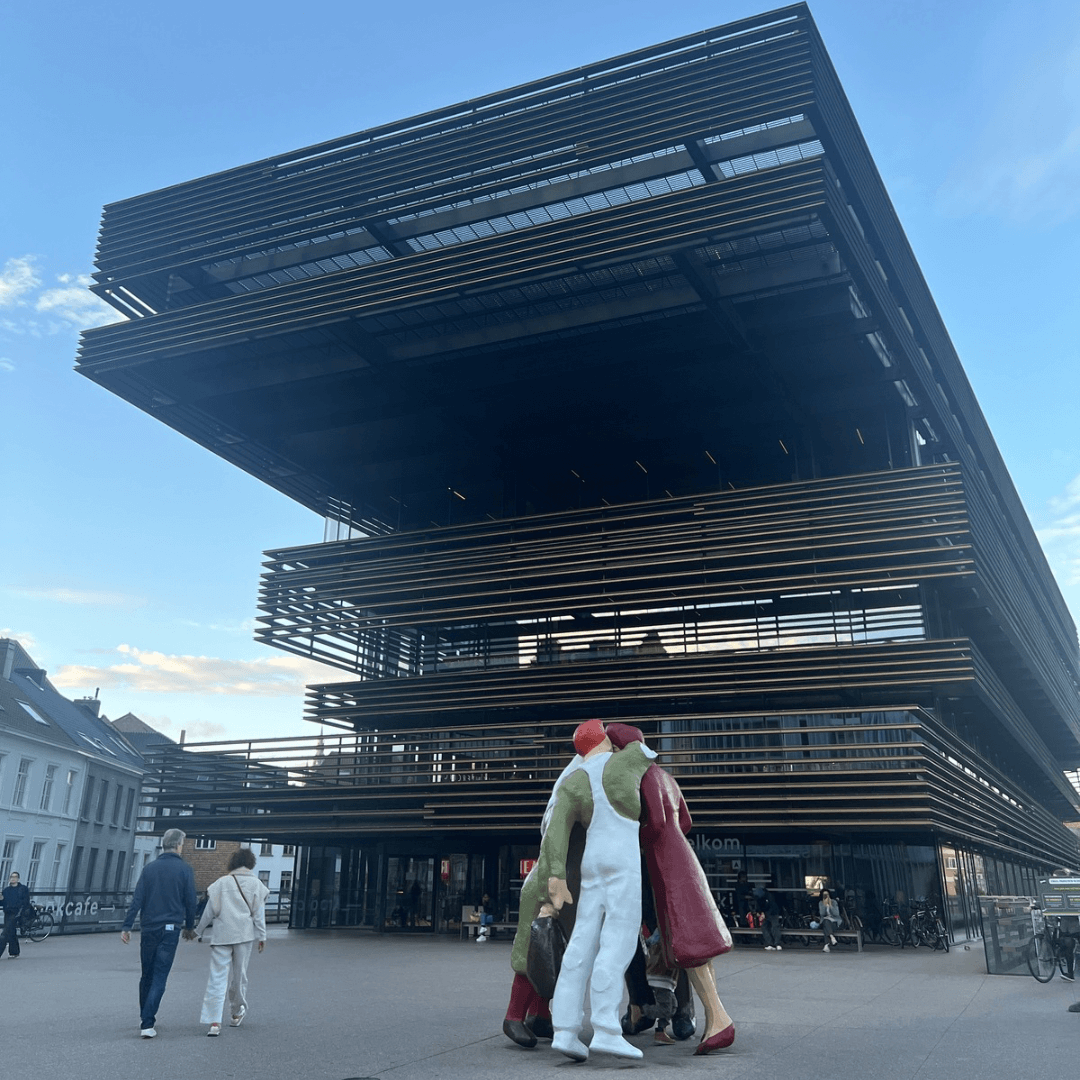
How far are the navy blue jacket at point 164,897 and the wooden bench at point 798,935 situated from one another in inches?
646

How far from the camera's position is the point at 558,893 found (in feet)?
27.6

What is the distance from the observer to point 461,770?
26141 mm

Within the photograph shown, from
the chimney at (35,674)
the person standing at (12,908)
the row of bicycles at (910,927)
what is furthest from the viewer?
the chimney at (35,674)

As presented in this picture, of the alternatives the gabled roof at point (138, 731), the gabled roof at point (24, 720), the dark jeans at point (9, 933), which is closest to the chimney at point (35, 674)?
the gabled roof at point (24, 720)

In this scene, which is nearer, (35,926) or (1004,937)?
(1004,937)

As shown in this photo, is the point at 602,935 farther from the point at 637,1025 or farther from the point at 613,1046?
the point at 637,1025

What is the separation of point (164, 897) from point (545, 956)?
3.37 m

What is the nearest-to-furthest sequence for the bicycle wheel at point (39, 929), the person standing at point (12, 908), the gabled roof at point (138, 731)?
1. the person standing at point (12, 908)
2. the bicycle wheel at point (39, 929)
3. the gabled roof at point (138, 731)

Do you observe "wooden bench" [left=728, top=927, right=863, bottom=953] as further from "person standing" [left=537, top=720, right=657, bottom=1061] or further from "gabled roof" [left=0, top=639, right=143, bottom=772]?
"gabled roof" [left=0, top=639, right=143, bottom=772]

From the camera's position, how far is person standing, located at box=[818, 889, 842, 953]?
22344 millimetres

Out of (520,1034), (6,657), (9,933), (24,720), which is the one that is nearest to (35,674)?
(6,657)

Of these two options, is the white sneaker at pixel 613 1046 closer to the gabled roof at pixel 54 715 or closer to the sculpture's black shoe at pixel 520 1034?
the sculpture's black shoe at pixel 520 1034

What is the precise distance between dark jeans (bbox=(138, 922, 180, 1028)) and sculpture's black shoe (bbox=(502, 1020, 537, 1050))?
287 cm

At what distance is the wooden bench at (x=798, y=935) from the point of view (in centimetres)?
2264
